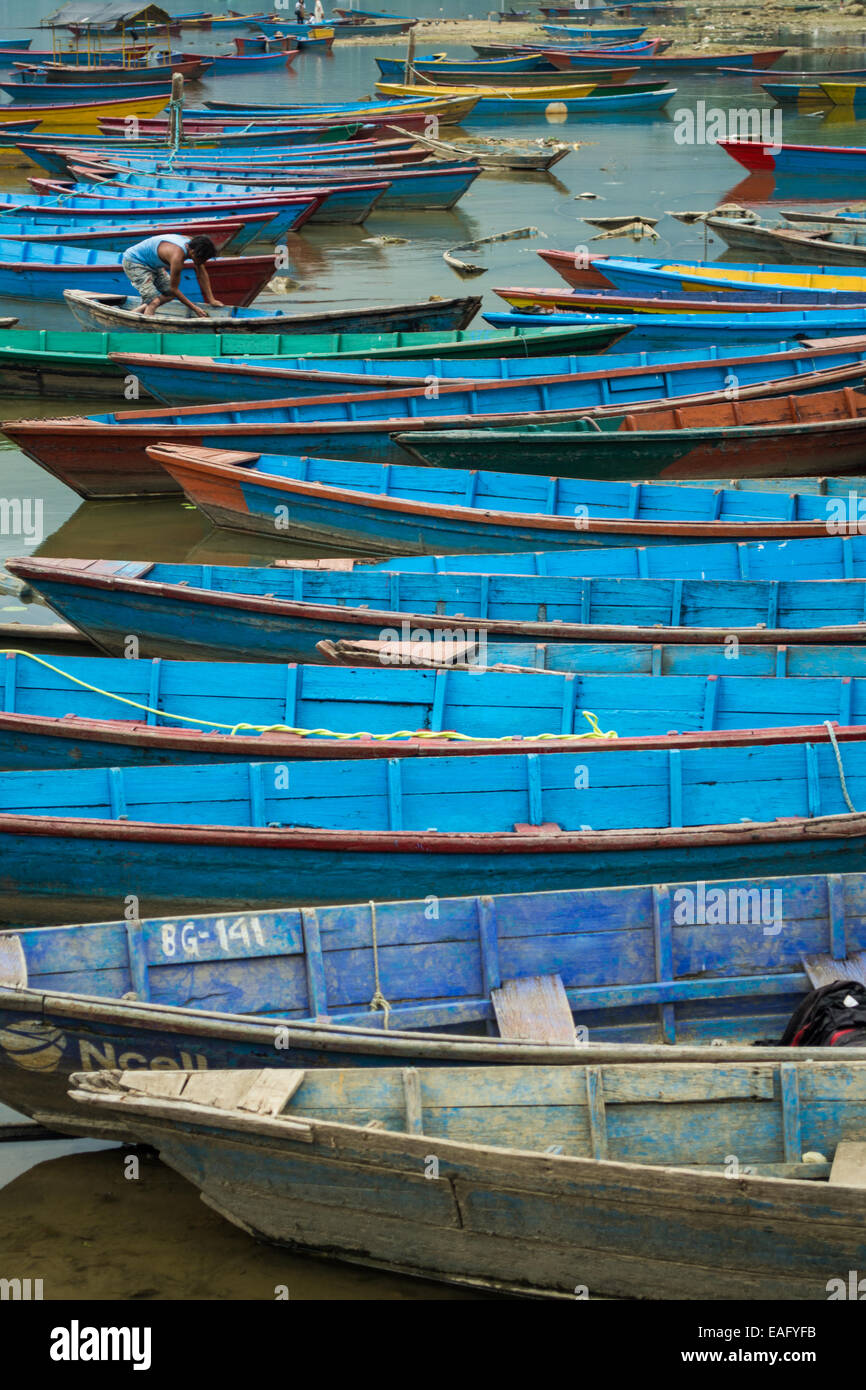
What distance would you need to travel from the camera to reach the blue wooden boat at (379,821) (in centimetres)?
627

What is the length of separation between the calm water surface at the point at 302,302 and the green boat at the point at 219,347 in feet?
1.64

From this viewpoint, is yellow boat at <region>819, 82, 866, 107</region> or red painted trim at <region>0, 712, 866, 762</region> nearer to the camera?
red painted trim at <region>0, 712, 866, 762</region>

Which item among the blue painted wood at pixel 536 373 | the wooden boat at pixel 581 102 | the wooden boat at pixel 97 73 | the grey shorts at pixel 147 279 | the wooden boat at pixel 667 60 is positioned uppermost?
the wooden boat at pixel 667 60

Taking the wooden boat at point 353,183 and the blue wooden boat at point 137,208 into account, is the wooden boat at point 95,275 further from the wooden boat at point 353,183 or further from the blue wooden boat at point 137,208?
the wooden boat at point 353,183

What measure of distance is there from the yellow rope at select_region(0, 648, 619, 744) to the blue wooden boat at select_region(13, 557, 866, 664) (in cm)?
98

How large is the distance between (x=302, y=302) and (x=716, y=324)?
320 inches

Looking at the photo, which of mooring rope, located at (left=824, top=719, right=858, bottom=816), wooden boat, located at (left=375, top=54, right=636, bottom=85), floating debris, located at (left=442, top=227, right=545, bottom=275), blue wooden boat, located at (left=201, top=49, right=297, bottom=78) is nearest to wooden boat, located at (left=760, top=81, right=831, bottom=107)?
wooden boat, located at (left=375, top=54, right=636, bottom=85)

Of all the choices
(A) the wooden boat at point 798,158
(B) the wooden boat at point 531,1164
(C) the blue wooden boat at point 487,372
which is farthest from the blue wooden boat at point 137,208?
(B) the wooden boat at point 531,1164

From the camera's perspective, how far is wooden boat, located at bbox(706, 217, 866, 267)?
18.1 metres

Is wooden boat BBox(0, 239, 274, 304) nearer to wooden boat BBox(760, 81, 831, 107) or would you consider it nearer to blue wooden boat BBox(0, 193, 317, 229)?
blue wooden boat BBox(0, 193, 317, 229)

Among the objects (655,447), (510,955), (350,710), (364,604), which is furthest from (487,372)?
(510,955)

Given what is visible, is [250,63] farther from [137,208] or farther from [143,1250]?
[143,1250]

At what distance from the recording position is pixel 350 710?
780 cm
